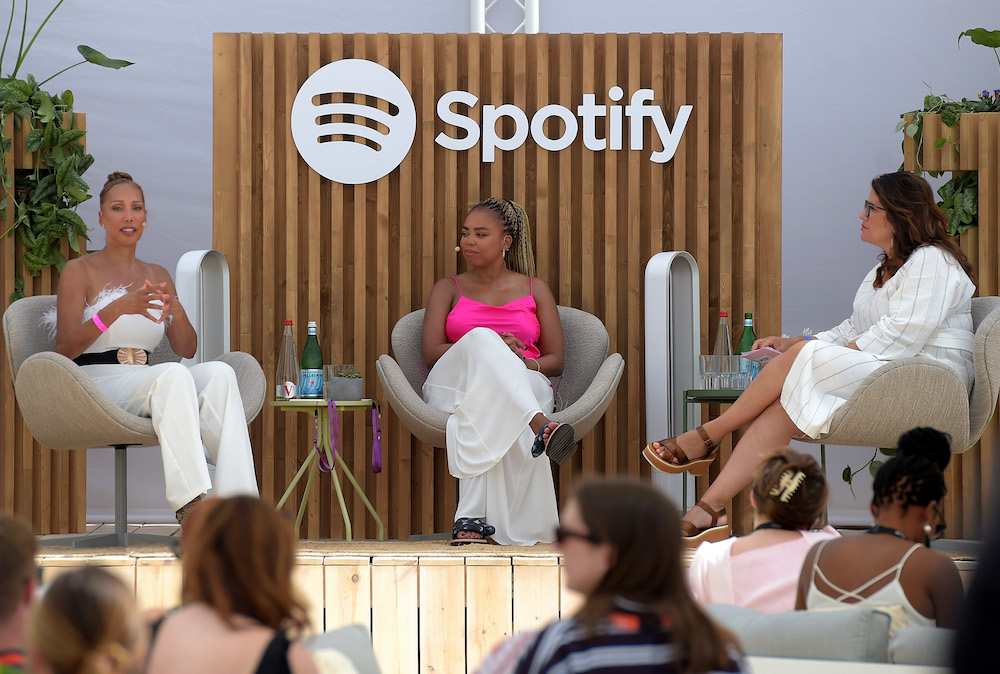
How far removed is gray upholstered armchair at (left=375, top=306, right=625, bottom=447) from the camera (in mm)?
4637

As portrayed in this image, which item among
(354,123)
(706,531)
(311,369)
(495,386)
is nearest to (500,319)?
(495,386)

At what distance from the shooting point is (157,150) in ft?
22.4

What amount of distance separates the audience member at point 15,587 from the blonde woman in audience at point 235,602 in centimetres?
21

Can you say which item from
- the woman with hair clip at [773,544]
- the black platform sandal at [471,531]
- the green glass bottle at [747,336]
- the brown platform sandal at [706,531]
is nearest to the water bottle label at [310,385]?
the black platform sandal at [471,531]

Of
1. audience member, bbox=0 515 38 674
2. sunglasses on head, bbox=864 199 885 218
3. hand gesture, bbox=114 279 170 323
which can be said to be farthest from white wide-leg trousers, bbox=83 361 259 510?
sunglasses on head, bbox=864 199 885 218

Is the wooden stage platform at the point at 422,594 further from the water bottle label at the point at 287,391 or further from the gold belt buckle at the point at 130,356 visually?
the water bottle label at the point at 287,391

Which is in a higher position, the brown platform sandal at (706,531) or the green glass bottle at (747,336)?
the green glass bottle at (747,336)

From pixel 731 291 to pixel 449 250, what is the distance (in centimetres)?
139

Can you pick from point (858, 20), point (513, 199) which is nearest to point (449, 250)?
point (513, 199)

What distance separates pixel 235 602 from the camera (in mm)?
1734

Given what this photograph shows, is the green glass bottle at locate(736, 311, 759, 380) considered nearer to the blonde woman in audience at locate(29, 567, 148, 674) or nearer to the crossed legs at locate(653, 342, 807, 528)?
the crossed legs at locate(653, 342, 807, 528)

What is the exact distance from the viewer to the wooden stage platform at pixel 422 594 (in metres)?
3.68

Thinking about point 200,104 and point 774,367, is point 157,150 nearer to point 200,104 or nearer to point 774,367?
point 200,104

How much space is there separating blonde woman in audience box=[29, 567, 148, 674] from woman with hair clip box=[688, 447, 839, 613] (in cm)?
150
